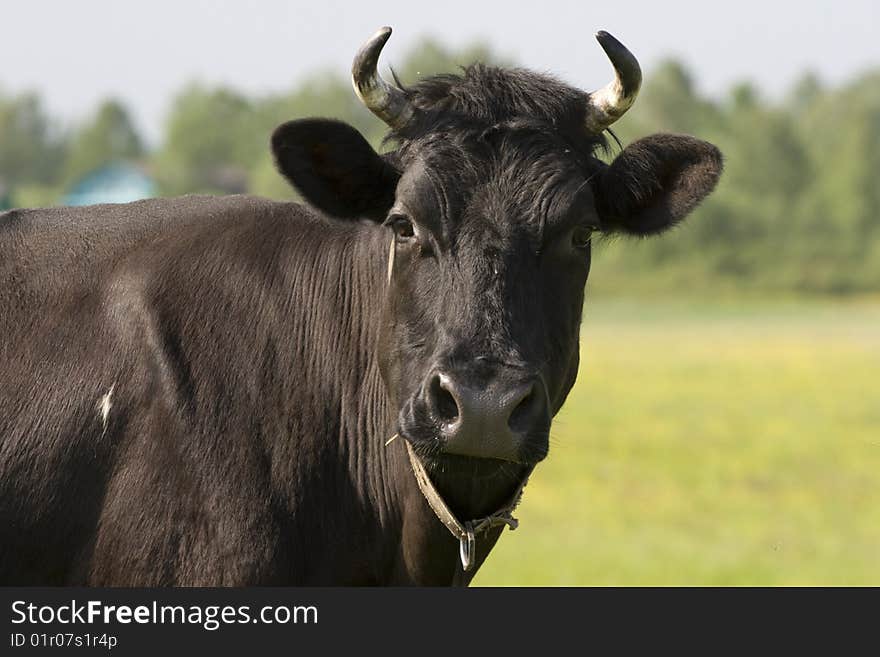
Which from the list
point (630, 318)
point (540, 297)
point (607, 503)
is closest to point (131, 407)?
point (540, 297)

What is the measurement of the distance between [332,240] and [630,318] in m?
96.5

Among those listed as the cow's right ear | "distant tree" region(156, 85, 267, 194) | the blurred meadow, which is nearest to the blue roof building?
the blurred meadow

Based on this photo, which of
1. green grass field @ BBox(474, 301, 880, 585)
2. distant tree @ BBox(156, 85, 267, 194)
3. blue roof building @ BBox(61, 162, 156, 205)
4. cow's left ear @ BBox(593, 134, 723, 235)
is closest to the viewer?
cow's left ear @ BBox(593, 134, 723, 235)

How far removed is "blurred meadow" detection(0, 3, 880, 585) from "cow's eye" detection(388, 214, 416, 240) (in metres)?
0.82

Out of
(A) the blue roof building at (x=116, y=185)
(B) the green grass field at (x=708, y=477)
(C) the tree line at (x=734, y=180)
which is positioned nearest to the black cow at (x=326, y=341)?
(B) the green grass field at (x=708, y=477)

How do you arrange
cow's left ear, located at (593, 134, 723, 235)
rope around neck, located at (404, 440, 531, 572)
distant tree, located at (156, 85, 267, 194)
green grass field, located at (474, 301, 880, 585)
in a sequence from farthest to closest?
distant tree, located at (156, 85, 267, 194), green grass field, located at (474, 301, 880, 585), cow's left ear, located at (593, 134, 723, 235), rope around neck, located at (404, 440, 531, 572)

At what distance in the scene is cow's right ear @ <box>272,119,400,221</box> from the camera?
24.6 feet

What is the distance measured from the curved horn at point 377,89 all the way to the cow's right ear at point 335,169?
0.19 meters

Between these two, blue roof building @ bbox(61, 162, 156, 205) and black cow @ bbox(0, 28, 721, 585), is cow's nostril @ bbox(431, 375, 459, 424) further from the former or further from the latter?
blue roof building @ bbox(61, 162, 156, 205)

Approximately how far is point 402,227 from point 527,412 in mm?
1280

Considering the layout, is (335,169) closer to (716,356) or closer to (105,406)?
(105,406)

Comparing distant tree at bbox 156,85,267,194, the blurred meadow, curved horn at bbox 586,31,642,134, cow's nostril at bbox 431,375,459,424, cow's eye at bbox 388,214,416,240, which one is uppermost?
curved horn at bbox 586,31,642,134

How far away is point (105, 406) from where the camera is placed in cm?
732

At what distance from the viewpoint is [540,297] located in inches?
274
